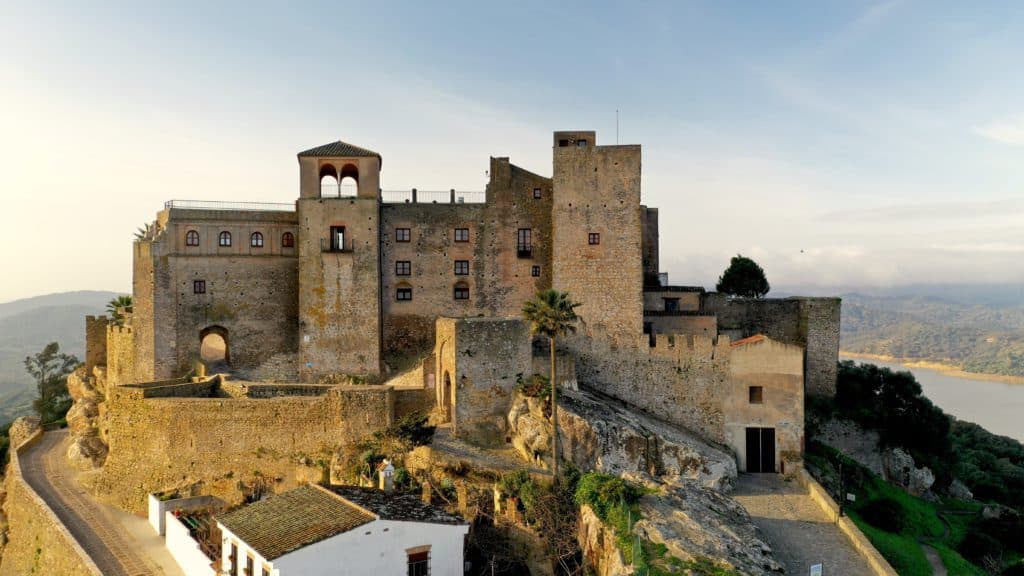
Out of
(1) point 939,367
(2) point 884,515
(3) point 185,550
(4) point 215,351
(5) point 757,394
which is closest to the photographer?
(3) point 185,550

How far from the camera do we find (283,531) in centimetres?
1859

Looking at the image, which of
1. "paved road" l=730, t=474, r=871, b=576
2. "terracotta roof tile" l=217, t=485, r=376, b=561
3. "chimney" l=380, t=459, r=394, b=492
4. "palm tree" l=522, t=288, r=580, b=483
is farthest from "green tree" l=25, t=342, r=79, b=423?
"paved road" l=730, t=474, r=871, b=576

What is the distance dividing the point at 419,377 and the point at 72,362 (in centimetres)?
3716

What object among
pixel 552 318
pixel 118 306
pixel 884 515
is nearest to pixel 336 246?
pixel 552 318

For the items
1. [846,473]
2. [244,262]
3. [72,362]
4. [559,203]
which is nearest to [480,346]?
[559,203]

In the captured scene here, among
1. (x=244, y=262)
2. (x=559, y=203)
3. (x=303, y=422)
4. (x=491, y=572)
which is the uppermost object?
(x=559, y=203)

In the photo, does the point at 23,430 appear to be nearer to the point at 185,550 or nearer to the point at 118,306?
the point at 118,306

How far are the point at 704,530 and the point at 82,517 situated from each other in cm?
2116

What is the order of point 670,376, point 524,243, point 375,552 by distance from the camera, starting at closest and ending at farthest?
point 375,552
point 670,376
point 524,243

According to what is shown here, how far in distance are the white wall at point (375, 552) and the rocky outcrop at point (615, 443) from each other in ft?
16.7

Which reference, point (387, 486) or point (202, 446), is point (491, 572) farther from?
point (202, 446)

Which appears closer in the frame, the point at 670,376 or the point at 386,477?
the point at 386,477

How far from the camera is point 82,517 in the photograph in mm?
25938

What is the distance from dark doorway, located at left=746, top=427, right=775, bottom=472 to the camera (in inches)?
1125
